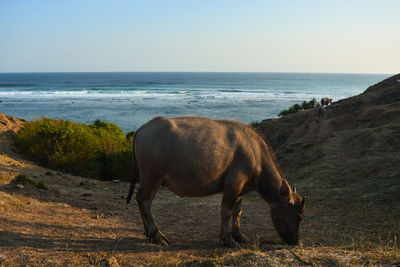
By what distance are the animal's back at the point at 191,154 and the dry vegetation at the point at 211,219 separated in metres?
1.19

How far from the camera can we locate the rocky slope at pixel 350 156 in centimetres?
972

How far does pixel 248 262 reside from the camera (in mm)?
4730

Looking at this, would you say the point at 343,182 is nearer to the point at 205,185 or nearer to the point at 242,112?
the point at 205,185

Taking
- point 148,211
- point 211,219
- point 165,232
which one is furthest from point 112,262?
point 211,219

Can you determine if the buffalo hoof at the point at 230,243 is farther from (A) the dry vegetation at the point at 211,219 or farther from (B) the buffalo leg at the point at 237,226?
(B) the buffalo leg at the point at 237,226

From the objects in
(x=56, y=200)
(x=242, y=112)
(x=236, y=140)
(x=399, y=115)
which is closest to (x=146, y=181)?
(x=236, y=140)

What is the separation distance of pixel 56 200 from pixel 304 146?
451 inches

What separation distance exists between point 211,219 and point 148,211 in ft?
8.83

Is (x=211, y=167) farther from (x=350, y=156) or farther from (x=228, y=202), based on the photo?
(x=350, y=156)

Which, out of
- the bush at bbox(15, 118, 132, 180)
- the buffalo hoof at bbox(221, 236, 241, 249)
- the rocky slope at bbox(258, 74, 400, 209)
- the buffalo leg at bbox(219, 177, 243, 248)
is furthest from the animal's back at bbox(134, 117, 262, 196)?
the bush at bbox(15, 118, 132, 180)

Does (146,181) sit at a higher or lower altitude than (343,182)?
higher

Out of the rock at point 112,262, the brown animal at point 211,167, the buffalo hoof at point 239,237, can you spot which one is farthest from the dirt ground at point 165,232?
the brown animal at point 211,167

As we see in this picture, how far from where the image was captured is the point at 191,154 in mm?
5902

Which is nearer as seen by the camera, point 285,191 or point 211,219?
point 285,191
